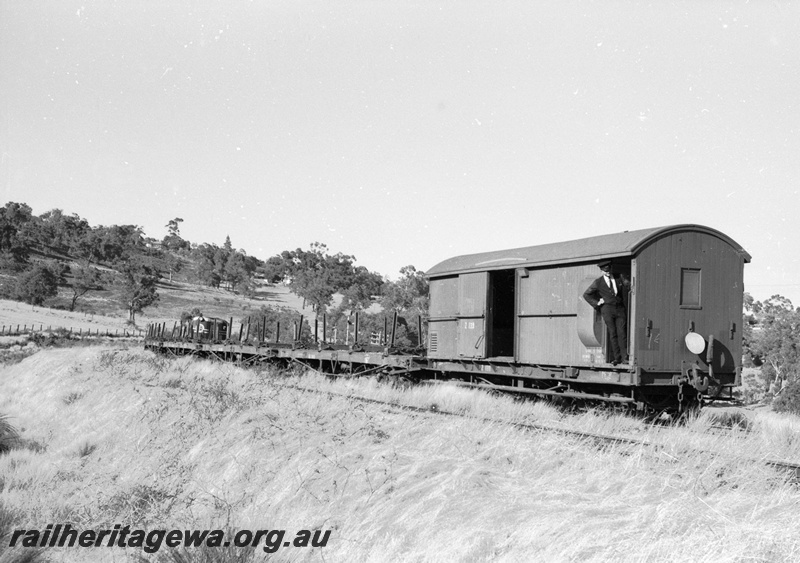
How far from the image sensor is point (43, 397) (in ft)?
59.4

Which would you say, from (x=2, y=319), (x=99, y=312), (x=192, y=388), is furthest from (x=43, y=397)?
(x=99, y=312)

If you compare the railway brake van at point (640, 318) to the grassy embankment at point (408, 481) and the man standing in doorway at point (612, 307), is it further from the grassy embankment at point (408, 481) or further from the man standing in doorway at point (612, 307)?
the grassy embankment at point (408, 481)

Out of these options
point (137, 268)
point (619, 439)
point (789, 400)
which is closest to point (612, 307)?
point (619, 439)

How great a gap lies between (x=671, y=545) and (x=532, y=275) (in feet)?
29.0

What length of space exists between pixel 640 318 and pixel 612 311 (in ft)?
1.49

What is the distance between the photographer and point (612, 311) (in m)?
11.2

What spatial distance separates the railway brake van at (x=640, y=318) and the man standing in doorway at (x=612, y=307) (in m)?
0.14

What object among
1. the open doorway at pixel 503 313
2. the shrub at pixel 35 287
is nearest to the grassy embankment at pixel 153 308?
the shrub at pixel 35 287

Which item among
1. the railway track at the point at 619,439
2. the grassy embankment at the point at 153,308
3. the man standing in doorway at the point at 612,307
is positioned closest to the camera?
the railway track at the point at 619,439

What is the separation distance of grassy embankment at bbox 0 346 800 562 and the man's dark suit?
117cm

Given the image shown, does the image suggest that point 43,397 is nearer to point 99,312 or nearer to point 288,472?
point 288,472

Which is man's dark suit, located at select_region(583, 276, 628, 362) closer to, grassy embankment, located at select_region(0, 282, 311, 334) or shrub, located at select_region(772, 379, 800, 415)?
shrub, located at select_region(772, 379, 800, 415)

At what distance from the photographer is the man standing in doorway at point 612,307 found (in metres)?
11.2

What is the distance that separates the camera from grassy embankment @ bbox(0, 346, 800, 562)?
5.00 meters
